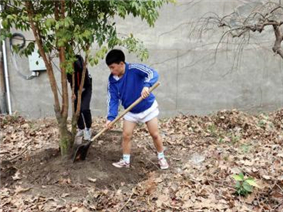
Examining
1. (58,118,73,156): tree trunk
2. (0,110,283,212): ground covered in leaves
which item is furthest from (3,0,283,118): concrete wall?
(58,118,73,156): tree trunk

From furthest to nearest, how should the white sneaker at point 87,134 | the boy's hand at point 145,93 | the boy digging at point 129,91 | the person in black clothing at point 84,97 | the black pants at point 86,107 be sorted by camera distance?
the white sneaker at point 87,134 → the black pants at point 86,107 → the person in black clothing at point 84,97 → the boy digging at point 129,91 → the boy's hand at point 145,93

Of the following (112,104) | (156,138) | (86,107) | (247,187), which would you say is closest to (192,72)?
(86,107)

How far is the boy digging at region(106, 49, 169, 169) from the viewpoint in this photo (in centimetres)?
355

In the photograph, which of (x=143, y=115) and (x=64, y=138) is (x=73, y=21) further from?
(x=64, y=138)

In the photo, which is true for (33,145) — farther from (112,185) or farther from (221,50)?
(221,50)

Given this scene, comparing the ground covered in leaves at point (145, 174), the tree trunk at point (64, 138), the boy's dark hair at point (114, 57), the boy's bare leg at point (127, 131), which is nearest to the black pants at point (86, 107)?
the ground covered in leaves at point (145, 174)

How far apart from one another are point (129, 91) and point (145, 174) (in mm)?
1016

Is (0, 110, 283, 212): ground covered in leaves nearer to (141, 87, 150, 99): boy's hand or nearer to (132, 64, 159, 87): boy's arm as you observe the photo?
(141, 87, 150, 99): boy's hand

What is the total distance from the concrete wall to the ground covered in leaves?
5.77 ft

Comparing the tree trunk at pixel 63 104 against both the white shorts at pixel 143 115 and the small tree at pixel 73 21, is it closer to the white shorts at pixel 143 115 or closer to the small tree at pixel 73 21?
the small tree at pixel 73 21

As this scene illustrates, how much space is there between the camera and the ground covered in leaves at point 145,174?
10.5 ft

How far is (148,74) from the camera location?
3.56 m

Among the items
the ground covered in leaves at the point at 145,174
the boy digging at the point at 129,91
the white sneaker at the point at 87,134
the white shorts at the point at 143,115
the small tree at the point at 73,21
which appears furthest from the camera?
the white sneaker at the point at 87,134

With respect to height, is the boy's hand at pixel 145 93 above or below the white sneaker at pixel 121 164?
above
